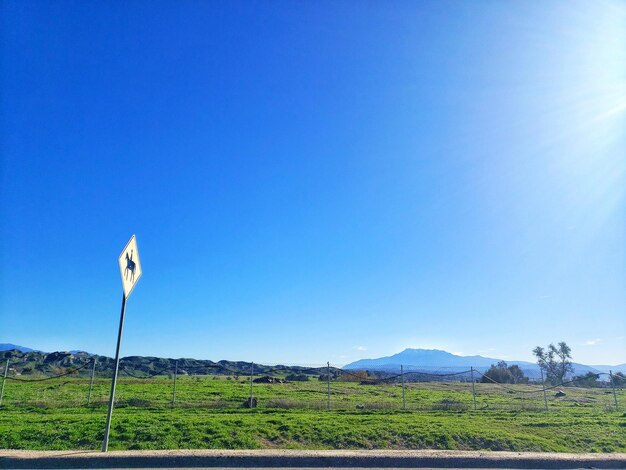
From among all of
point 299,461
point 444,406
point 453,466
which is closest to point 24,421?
point 299,461

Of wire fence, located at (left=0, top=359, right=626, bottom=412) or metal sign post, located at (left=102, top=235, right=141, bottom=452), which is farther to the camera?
wire fence, located at (left=0, top=359, right=626, bottom=412)

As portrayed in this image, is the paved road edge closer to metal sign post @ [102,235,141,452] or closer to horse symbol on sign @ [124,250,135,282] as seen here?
metal sign post @ [102,235,141,452]

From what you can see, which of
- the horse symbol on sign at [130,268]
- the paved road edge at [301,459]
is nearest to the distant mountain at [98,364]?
the paved road edge at [301,459]

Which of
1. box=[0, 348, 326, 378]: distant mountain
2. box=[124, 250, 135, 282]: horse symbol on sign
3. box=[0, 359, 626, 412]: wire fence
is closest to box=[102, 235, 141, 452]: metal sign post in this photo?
box=[124, 250, 135, 282]: horse symbol on sign

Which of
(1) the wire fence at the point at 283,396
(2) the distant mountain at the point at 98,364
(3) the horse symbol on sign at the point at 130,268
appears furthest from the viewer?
(2) the distant mountain at the point at 98,364

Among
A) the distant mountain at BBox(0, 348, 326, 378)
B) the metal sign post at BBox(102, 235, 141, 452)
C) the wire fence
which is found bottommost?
the wire fence

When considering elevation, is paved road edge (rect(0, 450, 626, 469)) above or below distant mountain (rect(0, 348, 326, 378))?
below

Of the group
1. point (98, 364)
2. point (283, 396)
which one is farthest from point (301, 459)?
point (98, 364)

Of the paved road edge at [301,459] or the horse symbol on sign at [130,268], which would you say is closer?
the paved road edge at [301,459]

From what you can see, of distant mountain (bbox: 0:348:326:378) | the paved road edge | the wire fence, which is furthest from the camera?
distant mountain (bbox: 0:348:326:378)

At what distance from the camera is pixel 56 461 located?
592cm

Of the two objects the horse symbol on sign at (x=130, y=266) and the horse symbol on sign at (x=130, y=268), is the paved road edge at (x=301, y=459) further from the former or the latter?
the horse symbol on sign at (x=130, y=268)

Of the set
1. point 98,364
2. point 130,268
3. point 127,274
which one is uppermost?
point 130,268

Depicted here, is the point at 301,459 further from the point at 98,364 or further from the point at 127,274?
the point at 98,364
